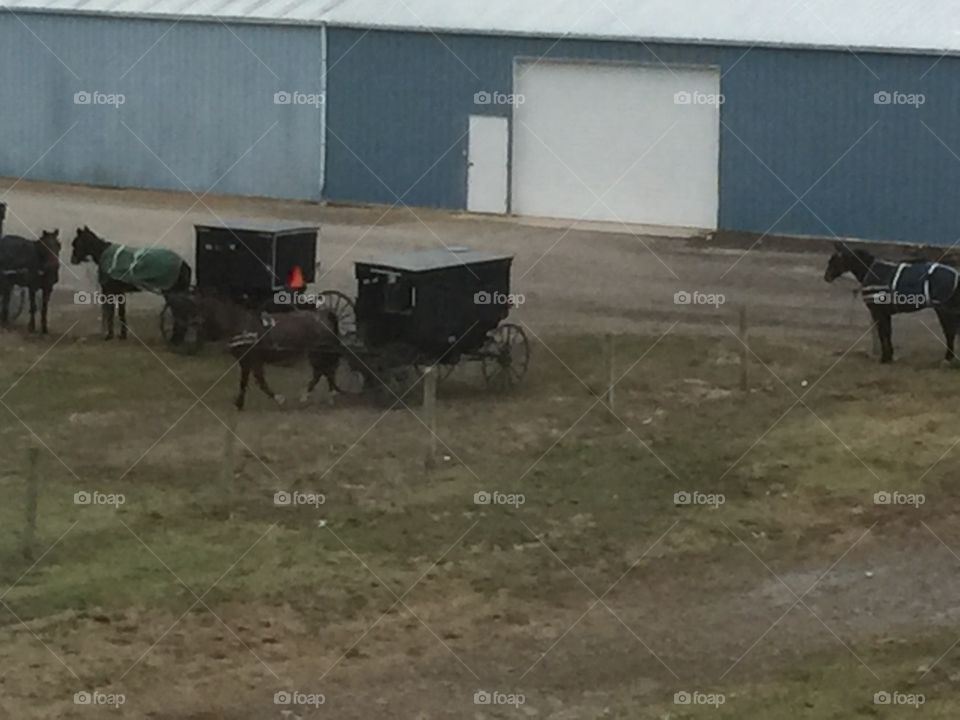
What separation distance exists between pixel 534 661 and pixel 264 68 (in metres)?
23.2

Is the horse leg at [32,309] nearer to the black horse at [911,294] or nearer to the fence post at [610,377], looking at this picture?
the fence post at [610,377]

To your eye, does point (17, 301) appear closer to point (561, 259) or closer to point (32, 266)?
point (32, 266)

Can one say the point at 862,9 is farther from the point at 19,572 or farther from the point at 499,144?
the point at 19,572

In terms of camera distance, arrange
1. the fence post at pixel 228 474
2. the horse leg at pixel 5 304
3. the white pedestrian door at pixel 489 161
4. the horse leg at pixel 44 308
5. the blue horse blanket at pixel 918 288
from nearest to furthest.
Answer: the fence post at pixel 228 474, the blue horse blanket at pixel 918 288, the horse leg at pixel 44 308, the horse leg at pixel 5 304, the white pedestrian door at pixel 489 161

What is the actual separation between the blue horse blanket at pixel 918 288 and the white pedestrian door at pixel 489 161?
41.7 feet

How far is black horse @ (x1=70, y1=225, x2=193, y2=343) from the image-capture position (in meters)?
19.4

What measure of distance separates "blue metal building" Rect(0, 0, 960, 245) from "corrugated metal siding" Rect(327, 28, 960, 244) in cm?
3

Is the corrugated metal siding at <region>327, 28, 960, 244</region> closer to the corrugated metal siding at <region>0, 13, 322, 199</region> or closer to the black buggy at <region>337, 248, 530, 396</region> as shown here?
the corrugated metal siding at <region>0, 13, 322, 199</region>

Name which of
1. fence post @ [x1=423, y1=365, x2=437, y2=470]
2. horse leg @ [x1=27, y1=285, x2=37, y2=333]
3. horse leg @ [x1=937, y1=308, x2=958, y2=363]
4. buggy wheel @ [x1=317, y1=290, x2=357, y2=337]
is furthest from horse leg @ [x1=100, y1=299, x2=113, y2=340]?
horse leg @ [x1=937, y1=308, x2=958, y2=363]

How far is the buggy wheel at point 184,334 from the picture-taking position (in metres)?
19.0

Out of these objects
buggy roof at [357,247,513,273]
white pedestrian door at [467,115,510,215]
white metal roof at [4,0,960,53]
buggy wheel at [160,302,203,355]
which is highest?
white metal roof at [4,0,960,53]

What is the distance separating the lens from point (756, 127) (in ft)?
95.1

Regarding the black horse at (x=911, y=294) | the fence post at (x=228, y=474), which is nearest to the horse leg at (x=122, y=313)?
the fence post at (x=228, y=474)

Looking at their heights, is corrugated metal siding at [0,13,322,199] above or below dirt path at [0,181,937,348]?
above
